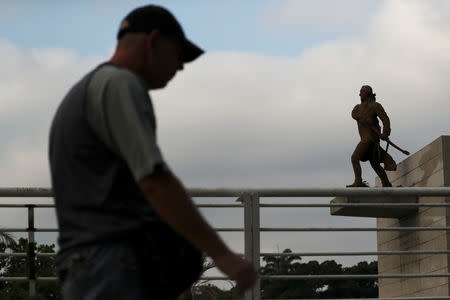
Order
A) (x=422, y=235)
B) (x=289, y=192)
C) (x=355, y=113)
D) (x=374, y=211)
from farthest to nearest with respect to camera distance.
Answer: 1. (x=374, y=211)
2. (x=355, y=113)
3. (x=422, y=235)
4. (x=289, y=192)

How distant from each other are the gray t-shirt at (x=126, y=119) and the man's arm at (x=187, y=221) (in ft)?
0.11

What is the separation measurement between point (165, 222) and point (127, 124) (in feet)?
0.84

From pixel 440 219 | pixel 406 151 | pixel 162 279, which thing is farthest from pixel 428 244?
pixel 162 279

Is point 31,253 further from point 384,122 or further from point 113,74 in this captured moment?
point 384,122

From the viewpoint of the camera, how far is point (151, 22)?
2490 millimetres

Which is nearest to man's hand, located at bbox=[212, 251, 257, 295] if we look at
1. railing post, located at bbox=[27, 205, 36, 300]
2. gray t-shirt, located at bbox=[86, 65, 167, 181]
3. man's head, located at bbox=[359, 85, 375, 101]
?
gray t-shirt, located at bbox=[86, 65, 167, 181]

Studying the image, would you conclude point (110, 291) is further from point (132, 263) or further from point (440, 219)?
point (440, 219)

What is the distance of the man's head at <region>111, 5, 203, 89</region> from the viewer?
2.48 meters

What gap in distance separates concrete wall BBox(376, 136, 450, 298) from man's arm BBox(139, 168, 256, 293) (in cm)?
1416

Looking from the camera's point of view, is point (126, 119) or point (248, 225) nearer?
point (126, 119)

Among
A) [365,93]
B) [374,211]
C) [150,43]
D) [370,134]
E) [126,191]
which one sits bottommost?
[126,191]

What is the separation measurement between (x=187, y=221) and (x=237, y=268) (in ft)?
0.51

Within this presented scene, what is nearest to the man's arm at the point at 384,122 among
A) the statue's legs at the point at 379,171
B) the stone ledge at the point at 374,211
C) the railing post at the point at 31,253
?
the statue's legs at the point at 379,171

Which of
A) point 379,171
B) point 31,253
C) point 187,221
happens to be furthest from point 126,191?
point 379,171
